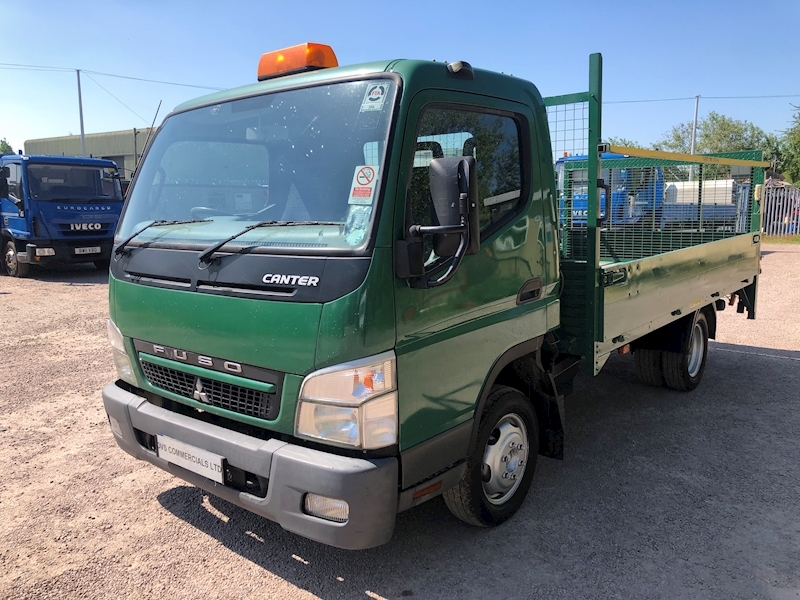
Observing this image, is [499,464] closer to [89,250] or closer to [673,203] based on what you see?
[673,203]

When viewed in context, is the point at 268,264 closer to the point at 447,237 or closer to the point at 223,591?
the point at 447,237

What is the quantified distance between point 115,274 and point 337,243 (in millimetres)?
1484

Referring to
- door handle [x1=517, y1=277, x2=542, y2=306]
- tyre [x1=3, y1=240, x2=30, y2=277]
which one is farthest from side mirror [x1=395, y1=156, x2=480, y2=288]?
tyre [x1=3, y1=240, x2=30, y2=277]

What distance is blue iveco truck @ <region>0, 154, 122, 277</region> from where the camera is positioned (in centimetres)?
1230

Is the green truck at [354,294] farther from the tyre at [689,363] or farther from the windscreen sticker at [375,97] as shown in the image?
the tyre at [689,363]

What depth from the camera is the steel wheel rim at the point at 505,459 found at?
3.26 metres

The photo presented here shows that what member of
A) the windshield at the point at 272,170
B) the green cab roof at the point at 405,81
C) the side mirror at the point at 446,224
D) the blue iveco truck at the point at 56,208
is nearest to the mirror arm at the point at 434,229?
the side mirror at the point at 446,224

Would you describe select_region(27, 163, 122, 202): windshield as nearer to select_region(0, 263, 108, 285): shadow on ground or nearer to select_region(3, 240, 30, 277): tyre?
select_region(3, 240, 30, 277): tyre

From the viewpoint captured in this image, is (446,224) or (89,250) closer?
(446,224)

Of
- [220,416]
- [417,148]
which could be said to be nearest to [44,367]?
[220,416]

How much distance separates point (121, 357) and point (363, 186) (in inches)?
68.7

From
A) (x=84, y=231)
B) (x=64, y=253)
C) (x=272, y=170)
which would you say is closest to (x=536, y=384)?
(x=272, y=170)

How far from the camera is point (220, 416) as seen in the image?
9.43 feet

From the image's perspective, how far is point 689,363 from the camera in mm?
5605
